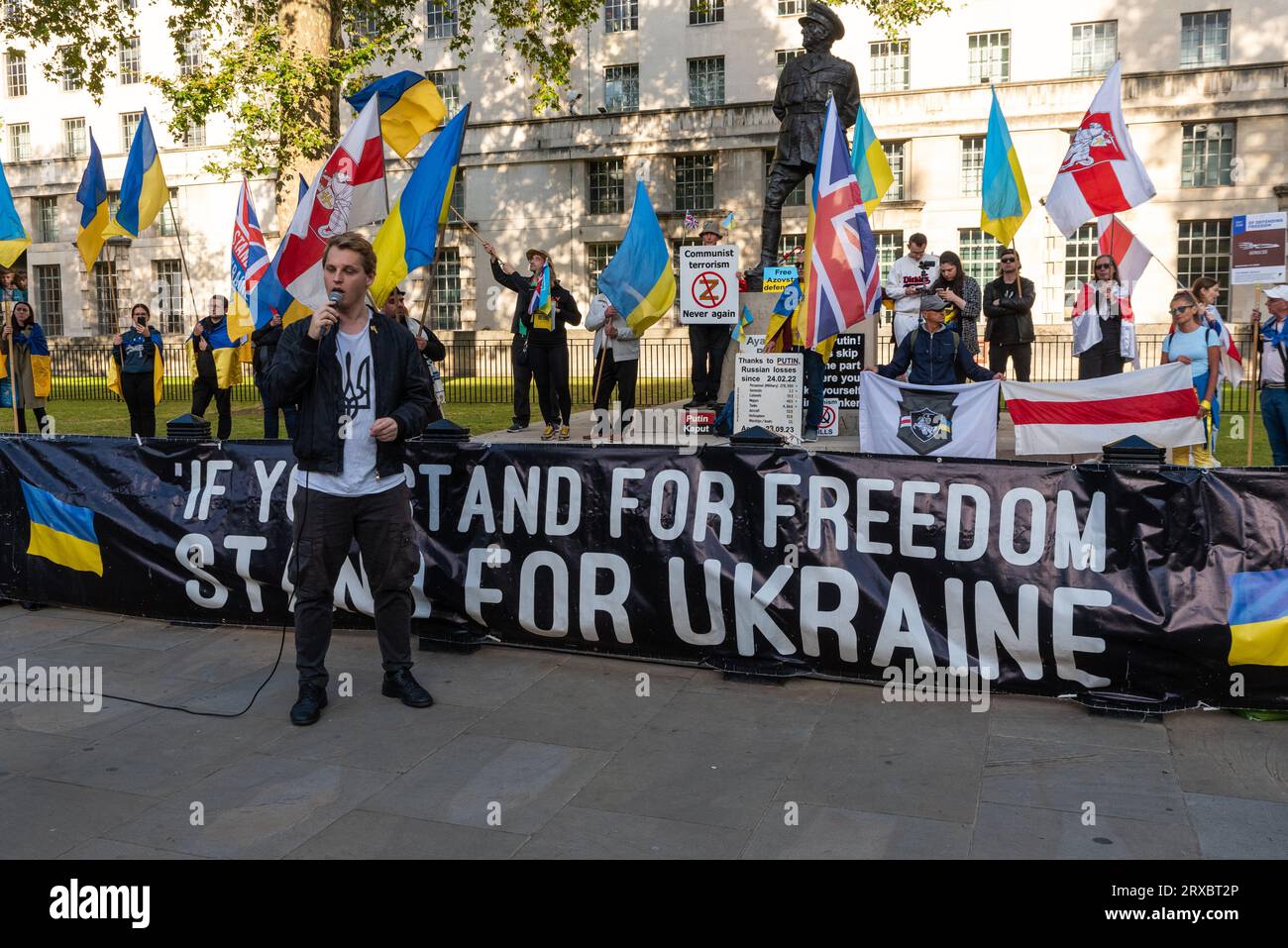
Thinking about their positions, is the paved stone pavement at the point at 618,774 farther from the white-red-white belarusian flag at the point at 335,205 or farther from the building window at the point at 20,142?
the building window at the point at 20,142

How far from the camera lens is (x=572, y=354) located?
112 ft

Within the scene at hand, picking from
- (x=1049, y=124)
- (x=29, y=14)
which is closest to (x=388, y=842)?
(x=29, y=14)

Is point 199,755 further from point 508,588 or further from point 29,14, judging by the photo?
point 29,14

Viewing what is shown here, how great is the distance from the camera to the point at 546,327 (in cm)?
1268

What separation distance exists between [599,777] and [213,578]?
3.60 metres

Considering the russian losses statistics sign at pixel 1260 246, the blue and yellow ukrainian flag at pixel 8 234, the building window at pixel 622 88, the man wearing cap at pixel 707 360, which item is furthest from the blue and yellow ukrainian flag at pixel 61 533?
the building window at pixel 622 88

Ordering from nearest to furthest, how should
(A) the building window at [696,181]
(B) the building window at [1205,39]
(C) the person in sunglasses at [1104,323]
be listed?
(C) the person in sunglasses at [1104,323] → (B) the building window at [1205,39] → (A) the building window at [696,181]

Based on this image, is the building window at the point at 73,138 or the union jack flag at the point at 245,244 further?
the building window at the point at 73,138

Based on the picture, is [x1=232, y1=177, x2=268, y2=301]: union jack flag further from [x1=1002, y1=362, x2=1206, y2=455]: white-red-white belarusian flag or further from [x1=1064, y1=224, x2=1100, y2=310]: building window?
[x1=1064, y1=224, x2=1100, y2=310]: building window

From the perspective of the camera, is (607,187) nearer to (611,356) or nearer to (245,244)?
(245,244)

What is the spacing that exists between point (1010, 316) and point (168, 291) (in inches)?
1650

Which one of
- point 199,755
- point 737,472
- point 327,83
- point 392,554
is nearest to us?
point 199,755

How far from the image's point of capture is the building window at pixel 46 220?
48.9 meters

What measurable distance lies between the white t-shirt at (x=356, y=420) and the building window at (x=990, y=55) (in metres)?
34.8
